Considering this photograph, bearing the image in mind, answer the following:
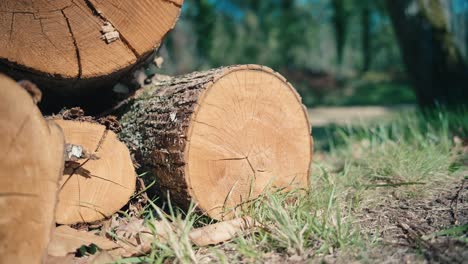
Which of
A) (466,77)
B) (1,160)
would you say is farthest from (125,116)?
(466,77)

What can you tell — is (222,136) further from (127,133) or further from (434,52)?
(434,52)

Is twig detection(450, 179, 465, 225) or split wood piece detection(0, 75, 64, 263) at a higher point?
split wood piece detection(0, 75, 64, 263)

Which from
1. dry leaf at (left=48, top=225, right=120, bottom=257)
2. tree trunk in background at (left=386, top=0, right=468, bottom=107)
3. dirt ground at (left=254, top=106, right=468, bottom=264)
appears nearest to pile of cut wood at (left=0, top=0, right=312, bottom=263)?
dry leaf at (left=48, top=225, right=120, bottom=257)

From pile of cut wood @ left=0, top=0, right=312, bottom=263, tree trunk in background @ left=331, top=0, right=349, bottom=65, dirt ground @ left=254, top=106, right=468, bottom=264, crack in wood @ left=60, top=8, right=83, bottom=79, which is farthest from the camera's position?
tree trunk in background @ left=331, top=0, right=349, bottom=65

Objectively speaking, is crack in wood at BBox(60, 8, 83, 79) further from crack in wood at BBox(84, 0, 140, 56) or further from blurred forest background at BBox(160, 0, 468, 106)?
blurred forest background at BBox(160, 0, 468, 106)

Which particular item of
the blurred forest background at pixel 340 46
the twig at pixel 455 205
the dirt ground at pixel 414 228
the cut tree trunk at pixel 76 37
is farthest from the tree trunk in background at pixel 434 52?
the cut tree trunk at pixel 76 37

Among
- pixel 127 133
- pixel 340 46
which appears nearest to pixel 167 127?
pixel 127 133

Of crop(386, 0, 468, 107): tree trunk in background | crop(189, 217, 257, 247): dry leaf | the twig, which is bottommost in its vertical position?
crop(189, 217, 257, 247): dry leaf

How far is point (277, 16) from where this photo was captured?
101ft

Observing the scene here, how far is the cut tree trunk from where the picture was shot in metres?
1.68

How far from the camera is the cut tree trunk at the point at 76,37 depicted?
1676mm

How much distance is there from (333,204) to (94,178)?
4.09 feet

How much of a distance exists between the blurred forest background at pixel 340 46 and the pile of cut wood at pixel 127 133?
2.22 meters

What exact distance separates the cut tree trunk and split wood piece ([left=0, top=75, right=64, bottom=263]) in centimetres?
38
